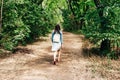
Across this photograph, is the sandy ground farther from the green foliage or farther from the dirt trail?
the green foliage

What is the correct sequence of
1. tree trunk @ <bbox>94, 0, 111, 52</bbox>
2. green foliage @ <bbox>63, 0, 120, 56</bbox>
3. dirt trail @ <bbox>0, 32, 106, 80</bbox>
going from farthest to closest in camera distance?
1. tree trunk @ <bbox>94, 0, 111, 52</bbox>
2. green foliage @ <bbox>63, 0, 120, 56</bbox>
3. dirt trail @ <bbox>0, 32, 106, 80</bbox>

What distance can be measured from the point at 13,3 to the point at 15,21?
3.37ft

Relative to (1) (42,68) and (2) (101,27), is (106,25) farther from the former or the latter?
(1) (42,68)

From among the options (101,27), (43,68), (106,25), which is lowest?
(43,68)

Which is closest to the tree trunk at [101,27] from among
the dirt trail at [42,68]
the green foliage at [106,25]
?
the green foliage at [106,25]

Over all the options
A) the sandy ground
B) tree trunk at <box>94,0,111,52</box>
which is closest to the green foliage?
tree trunk at <box>94,0,111,52</box>


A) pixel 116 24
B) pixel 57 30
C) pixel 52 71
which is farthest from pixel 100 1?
pixel 52 71

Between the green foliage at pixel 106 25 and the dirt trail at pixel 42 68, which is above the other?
the green foliage at pixel 106 25

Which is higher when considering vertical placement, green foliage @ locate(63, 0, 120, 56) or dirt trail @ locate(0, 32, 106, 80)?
green foliage @ locate(63, 0, 120, 56)

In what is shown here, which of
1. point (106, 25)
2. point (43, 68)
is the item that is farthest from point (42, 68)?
point (106, 25)

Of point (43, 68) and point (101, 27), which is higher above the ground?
point (101, 27)

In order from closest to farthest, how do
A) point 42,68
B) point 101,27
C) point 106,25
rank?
1. point 42,68
2. point 106,25
3. point 101,27

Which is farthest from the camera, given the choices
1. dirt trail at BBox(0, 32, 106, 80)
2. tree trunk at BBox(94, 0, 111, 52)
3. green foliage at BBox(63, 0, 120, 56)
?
tree trunk at BBox(94, 0, 111, 52)

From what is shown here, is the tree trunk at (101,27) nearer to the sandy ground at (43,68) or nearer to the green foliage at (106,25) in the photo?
the green foliage at (106,25)
